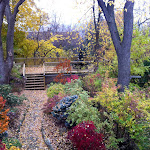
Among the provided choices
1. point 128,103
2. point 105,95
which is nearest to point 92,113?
point 105,95

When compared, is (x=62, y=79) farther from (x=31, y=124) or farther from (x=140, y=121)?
(x=140, y=121)

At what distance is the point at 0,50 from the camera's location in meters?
6.86

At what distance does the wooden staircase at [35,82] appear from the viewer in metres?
10.3

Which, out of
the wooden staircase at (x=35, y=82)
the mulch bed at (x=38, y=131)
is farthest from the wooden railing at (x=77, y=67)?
the mulch bed at (x=38, y=131)

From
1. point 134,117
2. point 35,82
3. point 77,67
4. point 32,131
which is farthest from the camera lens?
point 77,67

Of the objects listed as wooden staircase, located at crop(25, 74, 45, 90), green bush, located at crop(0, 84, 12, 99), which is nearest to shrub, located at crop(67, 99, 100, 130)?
green bush, located at crop(0, 84, 12, 99)

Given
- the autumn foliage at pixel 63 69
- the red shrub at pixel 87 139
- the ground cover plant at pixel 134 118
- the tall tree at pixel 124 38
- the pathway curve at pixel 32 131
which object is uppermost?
the tall tree at pixel 124 38

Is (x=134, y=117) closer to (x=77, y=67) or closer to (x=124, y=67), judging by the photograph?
(x=124, y=67)

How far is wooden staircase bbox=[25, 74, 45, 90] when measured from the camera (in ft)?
33.8

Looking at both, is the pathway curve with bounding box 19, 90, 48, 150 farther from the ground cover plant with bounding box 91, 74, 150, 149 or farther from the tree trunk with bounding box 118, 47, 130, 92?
the tree trunk with bounding box 118, 47, 130, 92

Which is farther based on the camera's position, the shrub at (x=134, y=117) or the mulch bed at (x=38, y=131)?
the mulch bed at (x=38, y=131)

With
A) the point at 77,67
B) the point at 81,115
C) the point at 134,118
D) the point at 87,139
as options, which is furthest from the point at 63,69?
the point at 87,139

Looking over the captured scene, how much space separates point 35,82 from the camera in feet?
34.7

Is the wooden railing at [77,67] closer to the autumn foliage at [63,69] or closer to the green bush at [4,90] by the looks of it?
the autumn foliage at [63,69]
